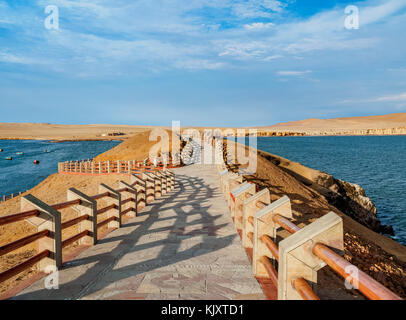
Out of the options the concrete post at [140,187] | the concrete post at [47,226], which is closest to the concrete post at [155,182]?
the concrete post at [140,187]

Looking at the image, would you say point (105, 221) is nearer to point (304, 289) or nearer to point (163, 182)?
point (304, 289)

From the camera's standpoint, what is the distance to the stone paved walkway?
4.24 m

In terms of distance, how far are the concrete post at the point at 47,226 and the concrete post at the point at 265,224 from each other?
321cm

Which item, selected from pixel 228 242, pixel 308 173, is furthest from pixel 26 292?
pixel 308 173

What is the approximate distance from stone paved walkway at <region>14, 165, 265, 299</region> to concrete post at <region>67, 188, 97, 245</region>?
266 millimetres

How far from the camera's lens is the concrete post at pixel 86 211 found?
6.24m

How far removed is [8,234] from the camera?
1588cm

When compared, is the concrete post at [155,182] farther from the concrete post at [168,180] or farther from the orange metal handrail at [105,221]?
the orange metal handrail at [105,221]

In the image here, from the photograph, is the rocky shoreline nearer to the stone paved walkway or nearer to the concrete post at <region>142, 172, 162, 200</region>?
Answer: the concrete post at <region>142, 172, 162, 200</region>

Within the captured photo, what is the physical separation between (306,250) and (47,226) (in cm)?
406

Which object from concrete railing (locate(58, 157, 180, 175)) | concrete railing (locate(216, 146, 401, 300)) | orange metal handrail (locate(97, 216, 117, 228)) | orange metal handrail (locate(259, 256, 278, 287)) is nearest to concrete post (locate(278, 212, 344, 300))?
concrete railing (locate(216, 146, 401, 300))

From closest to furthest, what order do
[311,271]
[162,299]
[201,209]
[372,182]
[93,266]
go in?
[311,271]
[162,299]
[93,266]
[201,209]
[372,182]
